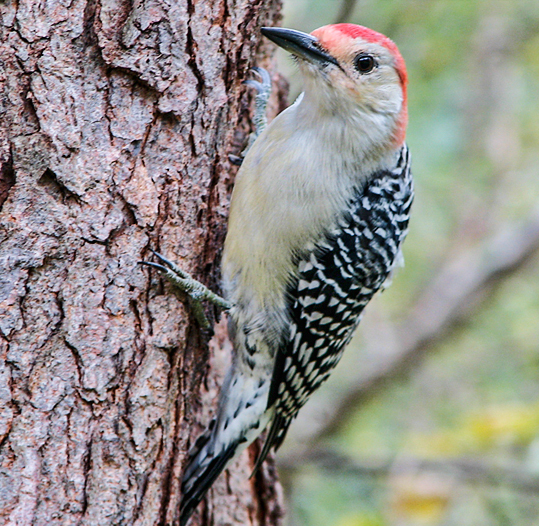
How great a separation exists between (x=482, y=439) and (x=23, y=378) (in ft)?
10.5

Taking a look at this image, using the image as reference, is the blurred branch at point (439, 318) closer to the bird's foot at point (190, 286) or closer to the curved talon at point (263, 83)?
the curved talon at point (263, 83)

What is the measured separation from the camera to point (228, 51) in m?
2.58

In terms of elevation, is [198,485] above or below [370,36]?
below

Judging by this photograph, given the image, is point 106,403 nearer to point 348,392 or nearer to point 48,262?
point 48,262

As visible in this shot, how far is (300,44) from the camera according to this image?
2826 mm

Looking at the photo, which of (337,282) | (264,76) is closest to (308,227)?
(337,282)

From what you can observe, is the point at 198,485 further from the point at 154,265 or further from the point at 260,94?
the point at 260,94

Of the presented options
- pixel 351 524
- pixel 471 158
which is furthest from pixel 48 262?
pixel 471 158

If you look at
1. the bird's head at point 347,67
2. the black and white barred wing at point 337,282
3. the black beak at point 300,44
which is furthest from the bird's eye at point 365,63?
the black and white barred wing at point 337,282

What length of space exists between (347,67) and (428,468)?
2.70 metres

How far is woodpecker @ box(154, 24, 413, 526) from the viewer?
2.90 meters

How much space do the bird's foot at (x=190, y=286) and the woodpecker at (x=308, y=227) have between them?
18cm

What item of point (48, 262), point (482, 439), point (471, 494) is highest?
point (48, 262)

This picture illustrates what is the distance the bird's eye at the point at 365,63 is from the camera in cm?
295
